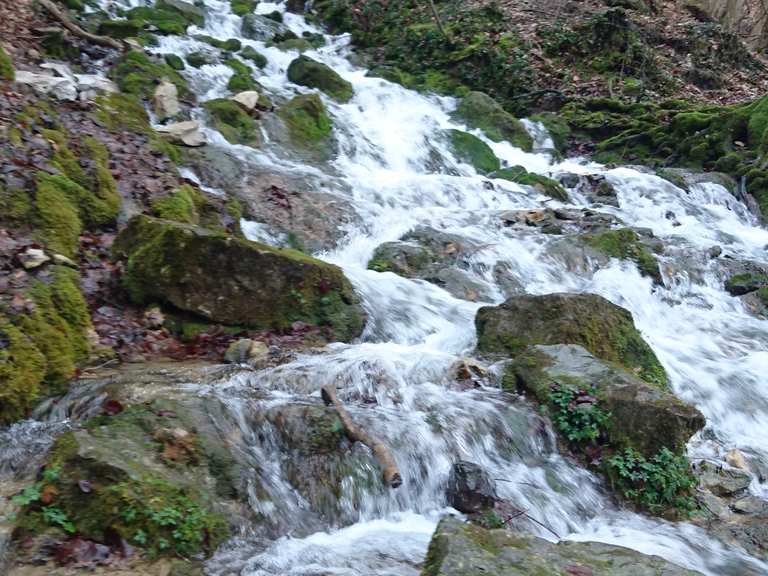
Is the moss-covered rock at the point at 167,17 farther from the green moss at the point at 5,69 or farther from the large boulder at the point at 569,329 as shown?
the large boulder at the point at 569,329

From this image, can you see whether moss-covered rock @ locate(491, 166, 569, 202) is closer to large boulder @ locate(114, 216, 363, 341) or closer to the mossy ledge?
large boulder @ locate(114, 216, 363, 341)

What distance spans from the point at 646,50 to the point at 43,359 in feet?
65.5

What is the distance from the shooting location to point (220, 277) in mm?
5848

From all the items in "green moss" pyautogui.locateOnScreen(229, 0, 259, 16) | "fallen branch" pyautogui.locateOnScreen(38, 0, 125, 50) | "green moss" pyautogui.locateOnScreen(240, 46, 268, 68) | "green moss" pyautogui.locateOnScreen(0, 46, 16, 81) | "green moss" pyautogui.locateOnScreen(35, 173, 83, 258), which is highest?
"green moss" pyautogui.locateOnScreen(229, 0, 259, 16)

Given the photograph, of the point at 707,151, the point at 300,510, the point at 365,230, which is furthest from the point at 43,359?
the point at 707,151

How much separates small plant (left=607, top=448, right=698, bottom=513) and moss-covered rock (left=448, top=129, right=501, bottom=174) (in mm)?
9655

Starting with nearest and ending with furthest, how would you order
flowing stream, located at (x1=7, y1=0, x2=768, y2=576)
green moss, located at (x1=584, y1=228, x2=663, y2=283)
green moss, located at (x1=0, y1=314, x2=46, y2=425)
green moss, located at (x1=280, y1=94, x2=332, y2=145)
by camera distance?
flowing stream, located at (x1=7, y1=0, x2=768, y2=576) < green moss, located at (x1=0, y1=314, x2=46, y2=425) < green moss, located at (x1=584, y1=228, x2=663, y2=283) < green moss, located at (x1=280, y1=94, x2=332, y2=145)

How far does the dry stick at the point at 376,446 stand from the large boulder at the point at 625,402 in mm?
1658

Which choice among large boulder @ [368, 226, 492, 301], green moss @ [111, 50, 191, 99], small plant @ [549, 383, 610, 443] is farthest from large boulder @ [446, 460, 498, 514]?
green moss @ [111, 50, 191, 99]

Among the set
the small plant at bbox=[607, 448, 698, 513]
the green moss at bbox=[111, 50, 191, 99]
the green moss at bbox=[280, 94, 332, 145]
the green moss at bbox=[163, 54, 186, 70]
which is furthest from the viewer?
the green moss at bbox=[163, 54, 186, 70]

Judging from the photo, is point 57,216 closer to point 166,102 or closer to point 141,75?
point 166,102

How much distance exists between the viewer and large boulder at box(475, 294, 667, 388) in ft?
20.6

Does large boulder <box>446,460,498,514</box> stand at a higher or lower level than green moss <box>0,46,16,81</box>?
higher

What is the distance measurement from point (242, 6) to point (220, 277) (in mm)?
17609
